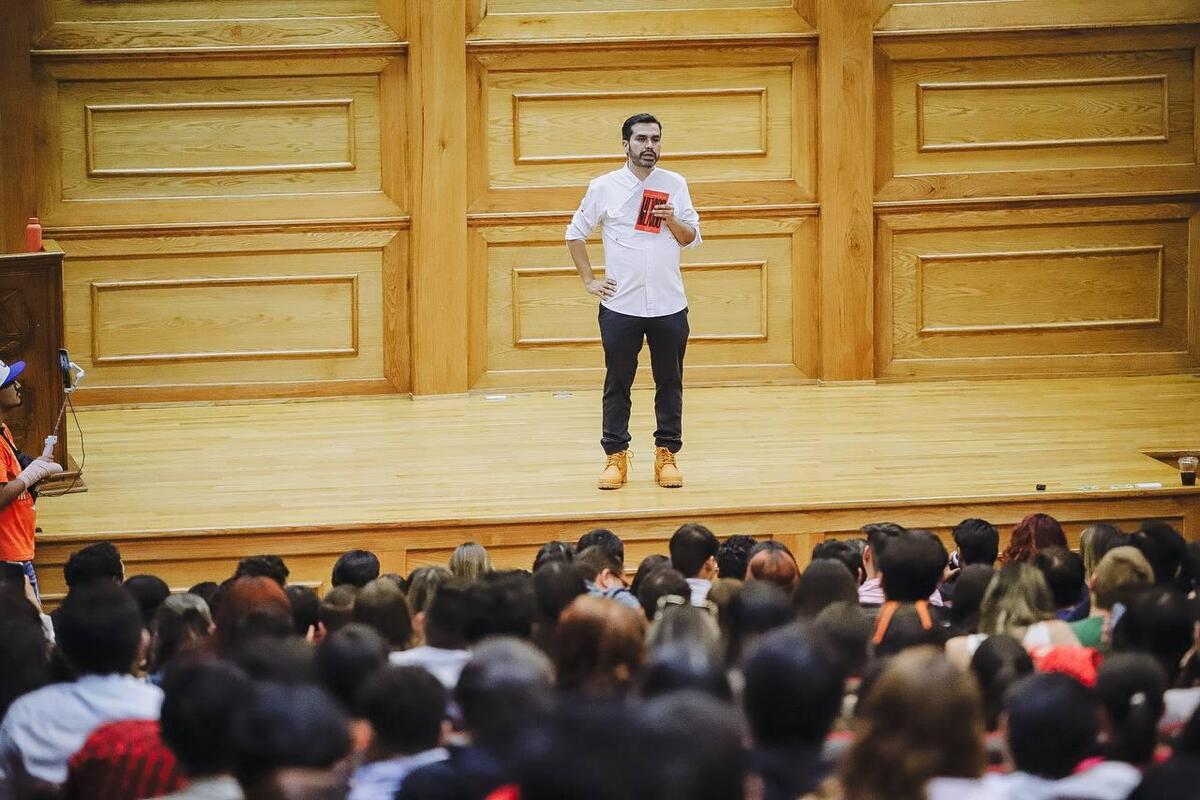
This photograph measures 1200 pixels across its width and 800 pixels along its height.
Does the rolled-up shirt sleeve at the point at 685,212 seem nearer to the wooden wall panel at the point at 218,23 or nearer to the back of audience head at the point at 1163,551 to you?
the back of audience head at the point at 1163,551

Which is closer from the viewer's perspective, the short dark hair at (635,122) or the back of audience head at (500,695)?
the back of audience head at (500,695)

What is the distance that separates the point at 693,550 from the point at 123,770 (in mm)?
2025

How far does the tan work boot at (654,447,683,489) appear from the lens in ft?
20.1

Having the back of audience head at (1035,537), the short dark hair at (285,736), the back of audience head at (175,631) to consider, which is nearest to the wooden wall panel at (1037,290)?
the back of audience head at (1035,537)

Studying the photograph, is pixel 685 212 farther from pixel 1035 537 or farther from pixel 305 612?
pixel 305 612

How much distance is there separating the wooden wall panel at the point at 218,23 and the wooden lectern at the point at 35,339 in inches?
84.9

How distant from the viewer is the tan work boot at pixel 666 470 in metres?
6.11

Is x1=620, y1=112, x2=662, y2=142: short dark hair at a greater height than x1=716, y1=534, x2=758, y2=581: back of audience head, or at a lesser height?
greater

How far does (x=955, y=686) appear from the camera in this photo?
Result: 2270 millimetres

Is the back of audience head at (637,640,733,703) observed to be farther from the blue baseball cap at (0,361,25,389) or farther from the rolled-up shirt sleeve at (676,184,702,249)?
the rolled-up shirt sleeve at (676,184,702,249)

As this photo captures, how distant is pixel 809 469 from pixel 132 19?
4.06 m

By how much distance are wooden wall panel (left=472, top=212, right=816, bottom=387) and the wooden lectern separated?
8.20 ft

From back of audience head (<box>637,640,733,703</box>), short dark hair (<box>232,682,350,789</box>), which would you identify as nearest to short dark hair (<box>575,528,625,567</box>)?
→ back of audience head (<box>637,640,733,703</box>)

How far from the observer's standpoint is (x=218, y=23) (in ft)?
26.7
